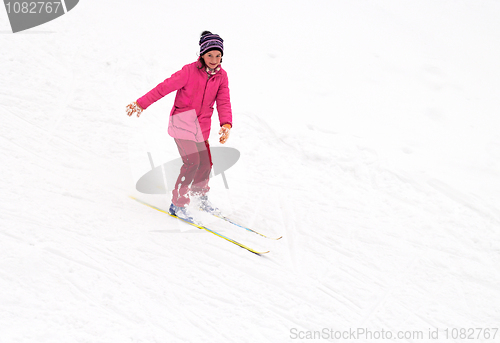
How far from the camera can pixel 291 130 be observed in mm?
5508

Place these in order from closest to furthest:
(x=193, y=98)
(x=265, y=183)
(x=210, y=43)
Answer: (x=210, y=43) → (x=193, y=98) → (x=265, y=183)

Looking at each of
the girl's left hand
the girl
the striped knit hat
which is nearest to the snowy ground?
the girl

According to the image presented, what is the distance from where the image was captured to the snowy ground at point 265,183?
258 cm

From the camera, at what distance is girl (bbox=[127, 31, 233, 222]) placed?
3.18 m

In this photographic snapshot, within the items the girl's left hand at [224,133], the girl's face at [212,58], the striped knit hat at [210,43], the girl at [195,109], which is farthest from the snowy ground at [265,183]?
the striped knit hat at [210,43]

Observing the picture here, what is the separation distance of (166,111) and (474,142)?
17.4ft

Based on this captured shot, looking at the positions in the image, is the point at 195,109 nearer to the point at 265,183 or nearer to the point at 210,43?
the point at 210,43

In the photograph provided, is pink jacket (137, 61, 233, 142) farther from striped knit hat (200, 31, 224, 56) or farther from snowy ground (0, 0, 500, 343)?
snowy ground (0, 0, 500, 343)

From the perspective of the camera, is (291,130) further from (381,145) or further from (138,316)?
(138,316)

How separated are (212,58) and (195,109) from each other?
1.84 feet

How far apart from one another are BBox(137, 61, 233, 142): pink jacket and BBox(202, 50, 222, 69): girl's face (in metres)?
0.10

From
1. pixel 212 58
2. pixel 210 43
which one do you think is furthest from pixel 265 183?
pixel 210 43

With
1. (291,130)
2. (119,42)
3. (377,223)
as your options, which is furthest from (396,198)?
(119,42)

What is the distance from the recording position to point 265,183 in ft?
15.2
